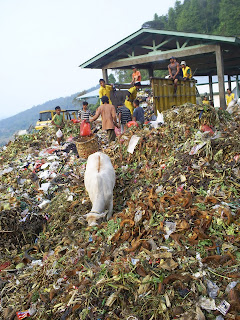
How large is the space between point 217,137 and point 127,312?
145 inches

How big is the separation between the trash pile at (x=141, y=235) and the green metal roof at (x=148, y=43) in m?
5.62

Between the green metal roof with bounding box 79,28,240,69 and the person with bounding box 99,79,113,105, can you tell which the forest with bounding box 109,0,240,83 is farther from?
the person with bounding box 99,79,113,105

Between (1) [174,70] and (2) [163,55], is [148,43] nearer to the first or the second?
(2) [163,55]

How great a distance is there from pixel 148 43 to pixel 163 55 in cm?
161

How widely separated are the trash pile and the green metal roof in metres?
5.62

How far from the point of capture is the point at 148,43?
13648mm

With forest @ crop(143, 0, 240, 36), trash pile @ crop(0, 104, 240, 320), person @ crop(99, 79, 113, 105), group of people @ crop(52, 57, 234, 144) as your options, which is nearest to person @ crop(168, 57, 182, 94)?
group of people @ crop(52, 57, 234, 144)

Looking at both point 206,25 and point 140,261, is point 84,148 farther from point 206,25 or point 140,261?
point 206,25

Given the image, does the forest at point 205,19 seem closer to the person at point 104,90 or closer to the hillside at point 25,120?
the hillside at point 25,120

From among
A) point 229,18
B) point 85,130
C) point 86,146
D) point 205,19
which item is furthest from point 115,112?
point 205,19

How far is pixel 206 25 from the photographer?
4659 cm

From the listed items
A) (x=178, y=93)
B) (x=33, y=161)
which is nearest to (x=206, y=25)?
(x=178, y=93)

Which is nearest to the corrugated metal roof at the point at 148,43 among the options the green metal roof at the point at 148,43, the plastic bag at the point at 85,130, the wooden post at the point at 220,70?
the green metal roof at the point at 148,43

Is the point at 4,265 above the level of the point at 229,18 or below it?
below
